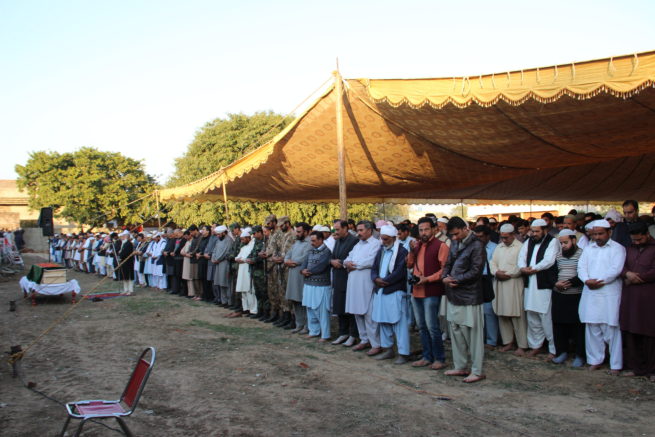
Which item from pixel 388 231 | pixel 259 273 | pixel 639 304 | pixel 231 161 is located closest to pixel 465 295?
pixel 388 231

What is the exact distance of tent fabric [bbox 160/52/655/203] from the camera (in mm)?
5672

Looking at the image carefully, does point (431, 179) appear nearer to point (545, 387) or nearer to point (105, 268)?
point (545, 387)

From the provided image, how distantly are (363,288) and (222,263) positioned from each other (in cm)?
476

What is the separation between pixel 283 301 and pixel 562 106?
197 inches

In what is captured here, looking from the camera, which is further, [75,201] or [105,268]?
[75,201]

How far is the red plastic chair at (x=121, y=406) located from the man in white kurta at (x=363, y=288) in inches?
139

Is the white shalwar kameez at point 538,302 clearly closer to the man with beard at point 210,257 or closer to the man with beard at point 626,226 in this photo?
the man with beard at point 626,226

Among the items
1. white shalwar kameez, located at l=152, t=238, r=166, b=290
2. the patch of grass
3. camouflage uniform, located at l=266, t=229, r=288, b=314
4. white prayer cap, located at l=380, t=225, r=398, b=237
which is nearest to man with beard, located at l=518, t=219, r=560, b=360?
white prayer cap, located at l=380, t=225, r=398, b=237

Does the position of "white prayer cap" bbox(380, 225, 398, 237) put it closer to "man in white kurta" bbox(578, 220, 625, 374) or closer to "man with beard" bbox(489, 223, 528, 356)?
"man with beard" bbox(489, 223, 528, 356)

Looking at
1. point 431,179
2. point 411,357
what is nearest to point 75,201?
point 431,179

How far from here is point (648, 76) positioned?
16.2 feet

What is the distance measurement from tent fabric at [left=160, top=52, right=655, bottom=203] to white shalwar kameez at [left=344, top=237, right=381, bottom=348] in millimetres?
1889

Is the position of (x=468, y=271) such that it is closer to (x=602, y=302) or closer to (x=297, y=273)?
(x=602, y=302)

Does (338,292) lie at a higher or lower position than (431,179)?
lower
